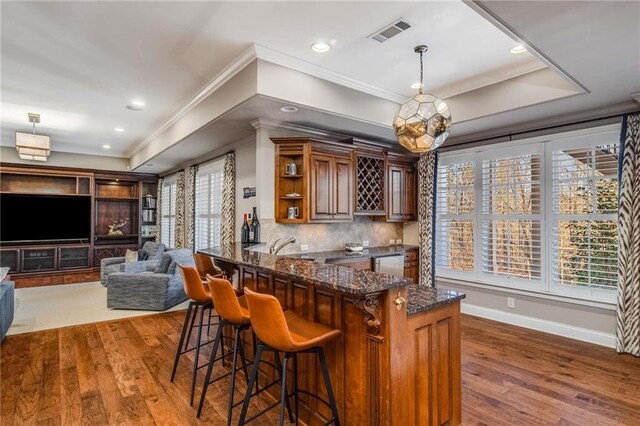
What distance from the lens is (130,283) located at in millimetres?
5152

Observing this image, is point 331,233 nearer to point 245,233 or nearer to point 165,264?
point 245,233

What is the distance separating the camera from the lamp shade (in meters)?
2.88

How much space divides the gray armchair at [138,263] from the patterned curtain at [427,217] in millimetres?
4684

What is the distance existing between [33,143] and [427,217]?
6.40 m

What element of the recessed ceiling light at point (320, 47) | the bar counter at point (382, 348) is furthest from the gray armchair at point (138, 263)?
the recessed ceiling light at point (320, 47)

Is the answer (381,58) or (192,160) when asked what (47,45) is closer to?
(381,58)

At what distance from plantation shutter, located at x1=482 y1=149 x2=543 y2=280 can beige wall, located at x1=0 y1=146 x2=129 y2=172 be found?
27.9 ft

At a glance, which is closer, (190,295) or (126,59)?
(190,295)

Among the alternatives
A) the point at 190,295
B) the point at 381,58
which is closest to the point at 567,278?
the point at 381,58

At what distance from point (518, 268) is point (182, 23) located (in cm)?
483

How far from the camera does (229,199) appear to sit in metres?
5.43

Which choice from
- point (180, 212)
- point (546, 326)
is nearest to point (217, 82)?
point (180, 212)

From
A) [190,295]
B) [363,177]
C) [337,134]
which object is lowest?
[190,295]

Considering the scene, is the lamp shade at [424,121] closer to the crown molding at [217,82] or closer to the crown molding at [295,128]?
the crown molding at [217,82]
